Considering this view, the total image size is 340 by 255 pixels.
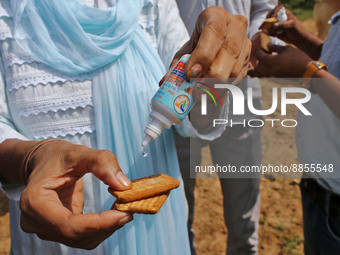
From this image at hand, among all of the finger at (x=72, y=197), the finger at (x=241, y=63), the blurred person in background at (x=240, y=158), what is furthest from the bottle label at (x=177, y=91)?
the blurred person in background at (x=240, y=158)

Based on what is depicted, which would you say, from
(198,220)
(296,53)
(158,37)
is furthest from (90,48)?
(198,220)

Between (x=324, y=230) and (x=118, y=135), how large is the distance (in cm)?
109

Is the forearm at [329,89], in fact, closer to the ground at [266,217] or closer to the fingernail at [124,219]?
the fingernail at [124,219]

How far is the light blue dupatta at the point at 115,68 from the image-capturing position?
1.03 metres

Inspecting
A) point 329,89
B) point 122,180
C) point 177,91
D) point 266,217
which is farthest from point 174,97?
point 266,217

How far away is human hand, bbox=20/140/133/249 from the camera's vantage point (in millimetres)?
804

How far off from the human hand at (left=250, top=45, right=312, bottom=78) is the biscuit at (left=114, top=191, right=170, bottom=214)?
3.26ft

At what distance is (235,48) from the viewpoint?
0.94 meters

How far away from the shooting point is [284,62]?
156cm

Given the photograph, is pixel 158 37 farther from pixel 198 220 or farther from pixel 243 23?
pixel 198 220

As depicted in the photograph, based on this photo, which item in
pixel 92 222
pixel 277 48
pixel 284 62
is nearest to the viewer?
pixel 92 222

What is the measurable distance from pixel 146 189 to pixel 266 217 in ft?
7.39

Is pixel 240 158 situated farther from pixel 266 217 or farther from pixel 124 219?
pixel 124 219

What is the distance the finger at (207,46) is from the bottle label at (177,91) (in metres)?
0.03
